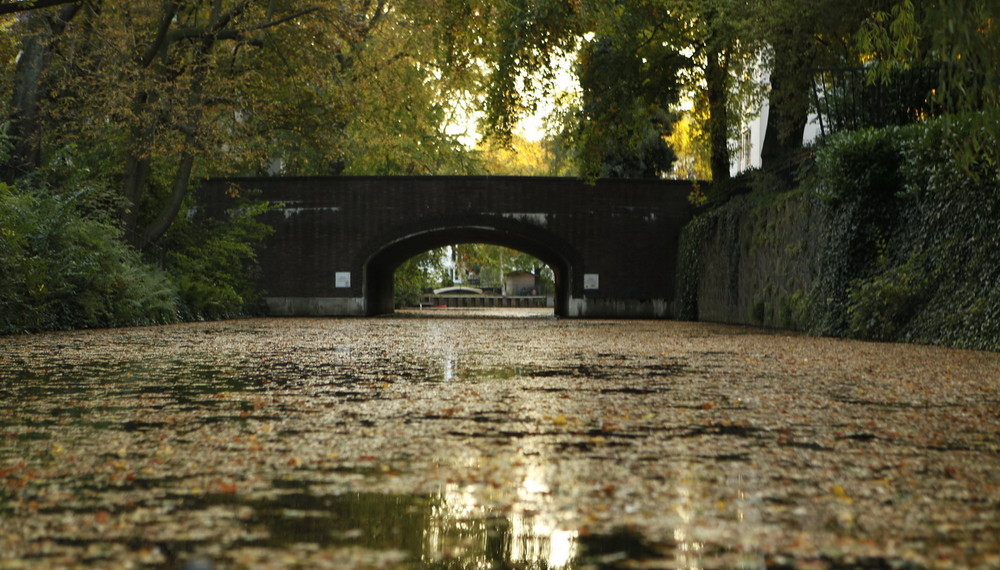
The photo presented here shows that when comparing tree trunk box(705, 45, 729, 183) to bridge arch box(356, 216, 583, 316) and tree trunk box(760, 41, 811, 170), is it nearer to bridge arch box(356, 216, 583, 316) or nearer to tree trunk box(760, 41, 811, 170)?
tree trunk box(760, 41, 811, 170)

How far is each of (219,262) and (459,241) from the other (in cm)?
972

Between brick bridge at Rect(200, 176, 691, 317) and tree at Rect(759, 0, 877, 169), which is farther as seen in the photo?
brick bridge at Rect(200, 176, 691, 317)

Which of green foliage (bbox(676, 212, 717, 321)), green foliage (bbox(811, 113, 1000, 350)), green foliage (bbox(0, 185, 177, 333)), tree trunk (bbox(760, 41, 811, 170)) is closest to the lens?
green foliage (bbox(811, 113, 1000, 350))

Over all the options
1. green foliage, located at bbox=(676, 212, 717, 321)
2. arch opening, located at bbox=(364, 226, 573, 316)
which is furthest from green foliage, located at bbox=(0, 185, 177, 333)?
green foliage, located at bbox=(676, 212, 717, 321)

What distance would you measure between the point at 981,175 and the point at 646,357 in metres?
4.53

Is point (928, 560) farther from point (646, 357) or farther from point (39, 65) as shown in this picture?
point (39, 65)

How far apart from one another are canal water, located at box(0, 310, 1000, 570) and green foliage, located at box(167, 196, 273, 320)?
13746mm

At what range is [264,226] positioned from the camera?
27000 mm

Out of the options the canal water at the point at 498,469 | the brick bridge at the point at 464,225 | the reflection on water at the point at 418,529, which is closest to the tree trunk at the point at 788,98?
the brick bridge at the point at 464,225

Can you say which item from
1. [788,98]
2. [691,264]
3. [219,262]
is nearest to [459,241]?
[691,264]

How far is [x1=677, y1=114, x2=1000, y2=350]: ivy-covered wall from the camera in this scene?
11.6m

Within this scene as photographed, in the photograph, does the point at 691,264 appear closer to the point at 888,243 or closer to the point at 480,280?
the point at 888,243

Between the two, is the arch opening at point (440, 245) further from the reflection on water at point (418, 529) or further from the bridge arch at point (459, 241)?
the reflection on water at point (418, 529)

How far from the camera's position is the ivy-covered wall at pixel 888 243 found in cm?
1162
